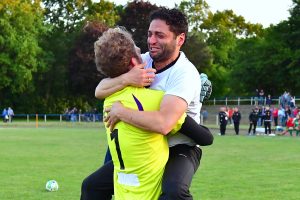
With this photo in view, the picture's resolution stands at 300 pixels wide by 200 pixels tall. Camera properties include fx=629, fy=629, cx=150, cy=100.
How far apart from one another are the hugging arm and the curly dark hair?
723mm

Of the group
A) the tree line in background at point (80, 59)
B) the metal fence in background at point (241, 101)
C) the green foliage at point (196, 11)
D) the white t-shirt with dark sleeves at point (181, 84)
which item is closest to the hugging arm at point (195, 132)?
the white t-shirt with dark sleeves at point (181, 84)

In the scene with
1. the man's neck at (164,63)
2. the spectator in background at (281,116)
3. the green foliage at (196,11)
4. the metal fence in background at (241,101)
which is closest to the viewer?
the man's neck at (164,63)

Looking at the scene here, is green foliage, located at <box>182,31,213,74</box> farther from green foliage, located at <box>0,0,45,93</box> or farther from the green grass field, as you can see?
the green grass field

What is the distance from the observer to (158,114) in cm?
471

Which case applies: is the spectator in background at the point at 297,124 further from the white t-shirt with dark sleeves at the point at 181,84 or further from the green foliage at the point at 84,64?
the green foliage at the point at 84,64

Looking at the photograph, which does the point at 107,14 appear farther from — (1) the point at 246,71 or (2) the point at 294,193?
(2) the point at 294,193

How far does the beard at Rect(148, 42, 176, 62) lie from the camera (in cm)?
509

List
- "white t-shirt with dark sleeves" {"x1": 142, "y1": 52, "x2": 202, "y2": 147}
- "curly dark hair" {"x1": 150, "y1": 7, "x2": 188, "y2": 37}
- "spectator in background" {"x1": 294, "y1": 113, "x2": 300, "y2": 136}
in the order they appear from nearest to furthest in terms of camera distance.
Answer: "white t-shirt with dark sleeves" {"x1": 142, "y1": 52, "x2": 202, "y2": 147} < "curly dark hair" {"x1": 150, "y1": 7, "x2": 188, "y2": 37} < "spectator in background" {"x1": 294, "y1": 113, "x2": 300, "y2": 136}

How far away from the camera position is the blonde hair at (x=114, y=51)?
4.66 meters

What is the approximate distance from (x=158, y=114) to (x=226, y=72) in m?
78.3

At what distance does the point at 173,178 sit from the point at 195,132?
19.5 inches

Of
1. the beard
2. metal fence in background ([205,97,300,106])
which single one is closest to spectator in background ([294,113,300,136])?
metal fence in background ([205,97,300,106])

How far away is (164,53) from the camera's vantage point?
5125 mm

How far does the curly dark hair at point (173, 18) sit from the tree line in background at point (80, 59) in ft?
191
